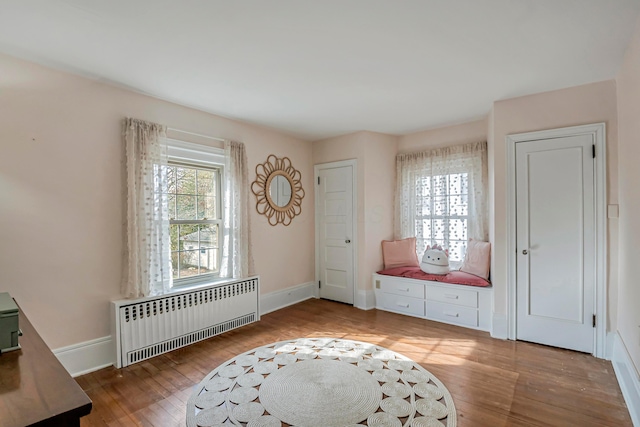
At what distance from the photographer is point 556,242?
2959mm

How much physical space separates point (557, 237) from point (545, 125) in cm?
107

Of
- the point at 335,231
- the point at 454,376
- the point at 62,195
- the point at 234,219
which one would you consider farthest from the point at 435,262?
the point at 62,195

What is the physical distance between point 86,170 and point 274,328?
2.39m

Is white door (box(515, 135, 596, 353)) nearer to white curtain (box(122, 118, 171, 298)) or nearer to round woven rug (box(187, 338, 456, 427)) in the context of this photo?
round woven rug (box(187, 338, 456, 427))

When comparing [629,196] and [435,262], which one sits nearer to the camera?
[629,196]

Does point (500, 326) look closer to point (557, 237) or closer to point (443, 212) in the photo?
point (557, 237)

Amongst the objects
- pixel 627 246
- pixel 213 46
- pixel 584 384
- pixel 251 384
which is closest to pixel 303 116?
pixel 213 46

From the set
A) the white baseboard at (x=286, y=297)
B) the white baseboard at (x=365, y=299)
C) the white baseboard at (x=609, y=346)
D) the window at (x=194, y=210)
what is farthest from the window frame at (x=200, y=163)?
the white baseboard at (x=609, y=346)

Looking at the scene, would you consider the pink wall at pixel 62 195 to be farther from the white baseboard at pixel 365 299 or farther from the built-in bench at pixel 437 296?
the built-in bench at pixel 437 296

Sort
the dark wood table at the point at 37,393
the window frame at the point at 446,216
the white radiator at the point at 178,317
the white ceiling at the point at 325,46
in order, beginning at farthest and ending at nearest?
1. the window frame at the point at 446,216
2. the white radiator at the point at 178,317
3. the white ceiling at the point at 325,46
4. the dark wood table at the point at 37,393

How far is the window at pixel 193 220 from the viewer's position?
3312 millimetres

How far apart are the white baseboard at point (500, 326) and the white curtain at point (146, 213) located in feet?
10.9

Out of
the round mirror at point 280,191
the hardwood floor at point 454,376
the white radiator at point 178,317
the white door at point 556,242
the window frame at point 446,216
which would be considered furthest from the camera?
the round mirror at point 280,191

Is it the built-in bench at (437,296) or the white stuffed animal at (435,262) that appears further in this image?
the white stuffed animal at (435,262)
